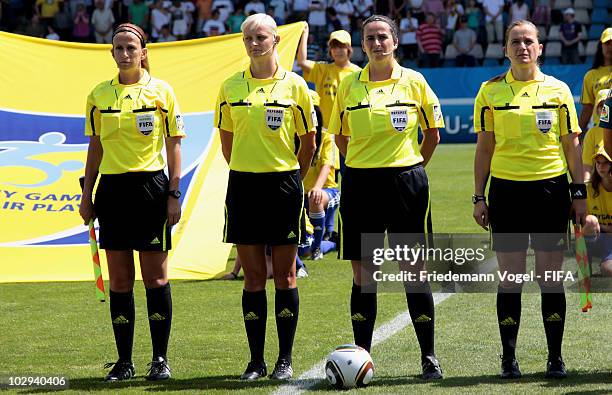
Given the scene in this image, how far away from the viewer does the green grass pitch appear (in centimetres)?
644

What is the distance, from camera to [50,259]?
10.3 metres

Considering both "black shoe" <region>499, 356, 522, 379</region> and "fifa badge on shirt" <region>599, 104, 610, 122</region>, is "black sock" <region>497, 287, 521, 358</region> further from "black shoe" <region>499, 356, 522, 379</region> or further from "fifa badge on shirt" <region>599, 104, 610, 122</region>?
"fifa badge on shirt" <region>599, 104, 610, 122</region>

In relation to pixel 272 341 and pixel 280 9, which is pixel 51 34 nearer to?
pixel 280 9

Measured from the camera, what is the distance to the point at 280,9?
26.8 m

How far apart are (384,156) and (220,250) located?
4.31 metres

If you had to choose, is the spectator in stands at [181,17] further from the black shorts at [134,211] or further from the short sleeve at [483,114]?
the short sleeve at [483,114]

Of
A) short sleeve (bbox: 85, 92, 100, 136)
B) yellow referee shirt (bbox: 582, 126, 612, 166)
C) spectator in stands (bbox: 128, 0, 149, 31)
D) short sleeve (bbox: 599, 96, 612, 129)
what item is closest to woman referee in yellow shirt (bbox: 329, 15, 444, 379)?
short sleeve (bbox: 599, 96, 612, 129)

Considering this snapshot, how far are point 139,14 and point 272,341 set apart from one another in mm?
20411

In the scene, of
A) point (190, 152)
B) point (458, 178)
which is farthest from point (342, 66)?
point (458, 178)

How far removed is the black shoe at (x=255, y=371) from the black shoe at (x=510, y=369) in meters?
1.35

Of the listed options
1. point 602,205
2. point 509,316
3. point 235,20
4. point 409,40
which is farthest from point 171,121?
point 409,40

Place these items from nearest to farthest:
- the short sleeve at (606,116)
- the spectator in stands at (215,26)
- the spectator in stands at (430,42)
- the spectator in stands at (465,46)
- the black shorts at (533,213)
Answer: the short sleeve at (606,116) → the black shorts at (533,213) → the spectator in stands at (465,46) → the spectator in stands at (430,42) → the spectator in stands at (215,26)

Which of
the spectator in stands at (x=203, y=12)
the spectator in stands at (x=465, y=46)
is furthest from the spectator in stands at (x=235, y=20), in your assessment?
the spectator in stands at (x=465, y=46)

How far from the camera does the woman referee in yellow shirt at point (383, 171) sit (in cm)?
637
